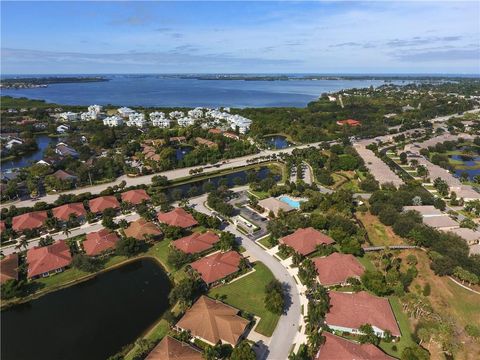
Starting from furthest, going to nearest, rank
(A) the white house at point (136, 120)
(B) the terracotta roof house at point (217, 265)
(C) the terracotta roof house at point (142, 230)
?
(A) the white house at point (136, 120), (C) the terracotta roof house at point (142, 230), (B) the terracotta roof house at point (217, 265)

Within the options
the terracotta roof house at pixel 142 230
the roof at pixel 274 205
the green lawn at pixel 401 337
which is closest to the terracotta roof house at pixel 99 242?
the terracotta roof house at pixel 142 230

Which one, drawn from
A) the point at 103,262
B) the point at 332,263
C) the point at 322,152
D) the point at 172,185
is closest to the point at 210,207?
the point at 172,185

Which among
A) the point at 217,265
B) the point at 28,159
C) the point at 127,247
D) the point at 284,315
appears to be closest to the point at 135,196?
the point at 127,247

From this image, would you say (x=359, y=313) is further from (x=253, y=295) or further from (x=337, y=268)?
(x=253, y=295)

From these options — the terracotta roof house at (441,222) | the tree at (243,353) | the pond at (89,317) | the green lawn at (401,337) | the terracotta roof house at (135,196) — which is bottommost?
the pond at (89,317)

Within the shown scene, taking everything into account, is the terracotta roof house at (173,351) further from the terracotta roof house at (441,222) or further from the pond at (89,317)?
the terracotta roof house at (441,222)

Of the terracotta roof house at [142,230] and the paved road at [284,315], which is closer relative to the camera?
the paved road at [284,315]

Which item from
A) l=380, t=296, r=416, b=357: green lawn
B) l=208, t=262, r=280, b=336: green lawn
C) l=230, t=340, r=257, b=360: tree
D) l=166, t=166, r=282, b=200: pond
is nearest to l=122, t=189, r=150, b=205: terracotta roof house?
l=166, t=166, r=282, b=200: pond
